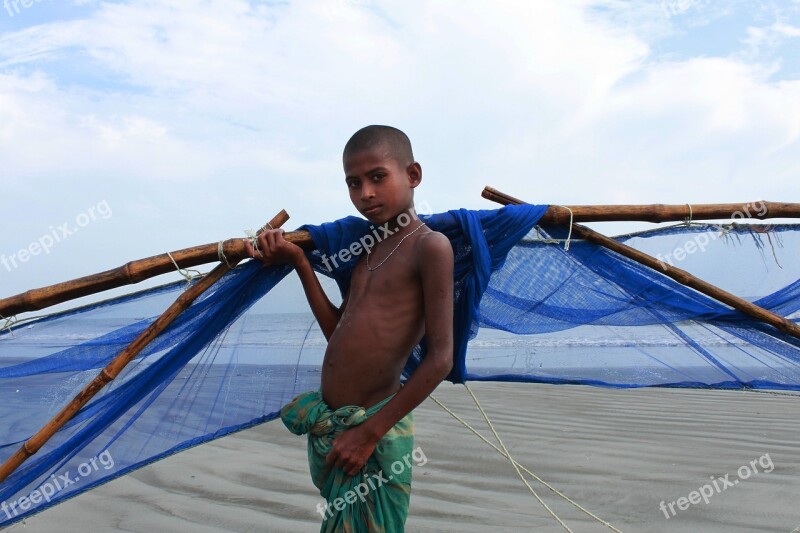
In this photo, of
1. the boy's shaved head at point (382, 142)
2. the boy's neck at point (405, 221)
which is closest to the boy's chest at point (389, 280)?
the boy's neck at point (405, 221)

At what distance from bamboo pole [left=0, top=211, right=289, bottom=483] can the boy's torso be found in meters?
0.63

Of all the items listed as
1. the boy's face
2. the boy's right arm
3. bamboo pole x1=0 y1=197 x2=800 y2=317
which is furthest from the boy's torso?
bamboo pole x1=0 y1=197 x2=800 y2=317

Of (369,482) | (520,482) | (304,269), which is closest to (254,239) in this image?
(304,269)

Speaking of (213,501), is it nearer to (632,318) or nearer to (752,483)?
(632,318)

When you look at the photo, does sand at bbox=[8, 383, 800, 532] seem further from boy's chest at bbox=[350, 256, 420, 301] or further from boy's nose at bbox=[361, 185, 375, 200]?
boy's nose at bbox=[361, 185, 375, 200]

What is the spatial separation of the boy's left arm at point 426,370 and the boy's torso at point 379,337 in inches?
3.6

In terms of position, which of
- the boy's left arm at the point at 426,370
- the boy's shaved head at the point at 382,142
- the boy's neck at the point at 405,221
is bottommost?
the boy's left arm at the point at 426,370

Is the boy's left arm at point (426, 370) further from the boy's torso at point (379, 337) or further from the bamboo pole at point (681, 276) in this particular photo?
the bamboo pole at point (681, 276)

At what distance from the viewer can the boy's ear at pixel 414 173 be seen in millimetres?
2529

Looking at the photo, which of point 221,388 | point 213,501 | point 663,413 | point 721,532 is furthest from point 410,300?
point 663,413

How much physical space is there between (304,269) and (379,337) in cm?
52

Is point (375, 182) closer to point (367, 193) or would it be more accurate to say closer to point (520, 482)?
point (367, 193)

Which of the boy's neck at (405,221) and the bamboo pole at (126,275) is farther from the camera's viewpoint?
the bamboo pole at (126,275)

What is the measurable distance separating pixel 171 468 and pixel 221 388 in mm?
2540
